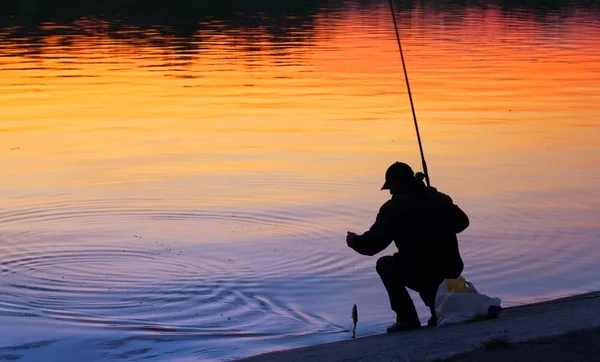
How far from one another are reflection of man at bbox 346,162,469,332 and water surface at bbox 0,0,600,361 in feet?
2.88

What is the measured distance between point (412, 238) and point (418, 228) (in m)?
0.09

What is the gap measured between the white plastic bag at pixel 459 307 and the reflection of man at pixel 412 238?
0.49ft

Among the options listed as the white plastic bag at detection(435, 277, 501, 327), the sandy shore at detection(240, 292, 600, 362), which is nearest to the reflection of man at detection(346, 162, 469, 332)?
the white plastic bag at detection(435, 277, 501, 327)

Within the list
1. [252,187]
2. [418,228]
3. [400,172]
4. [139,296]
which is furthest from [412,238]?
[252,187]

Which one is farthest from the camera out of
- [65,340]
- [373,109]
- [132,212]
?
[373,109]

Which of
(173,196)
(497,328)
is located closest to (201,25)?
(173,196)

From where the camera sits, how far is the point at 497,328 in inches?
261

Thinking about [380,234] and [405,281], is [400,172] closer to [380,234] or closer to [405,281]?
Result: [380,234]

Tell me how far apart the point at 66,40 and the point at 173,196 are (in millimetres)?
24296

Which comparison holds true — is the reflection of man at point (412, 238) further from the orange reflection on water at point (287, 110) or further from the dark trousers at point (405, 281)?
the orange reflection on water at point (287, 110)

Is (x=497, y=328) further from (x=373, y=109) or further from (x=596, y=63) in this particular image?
(x=596, y=63)

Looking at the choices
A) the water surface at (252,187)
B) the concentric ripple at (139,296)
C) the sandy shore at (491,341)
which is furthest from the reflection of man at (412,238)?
the concentric ripple at (139,296)

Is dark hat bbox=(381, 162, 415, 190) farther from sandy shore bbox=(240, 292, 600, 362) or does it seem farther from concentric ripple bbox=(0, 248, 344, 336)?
concentric ripple bbox=(0, 248, 344, 336)

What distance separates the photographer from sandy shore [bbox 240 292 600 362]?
582 centimetres
